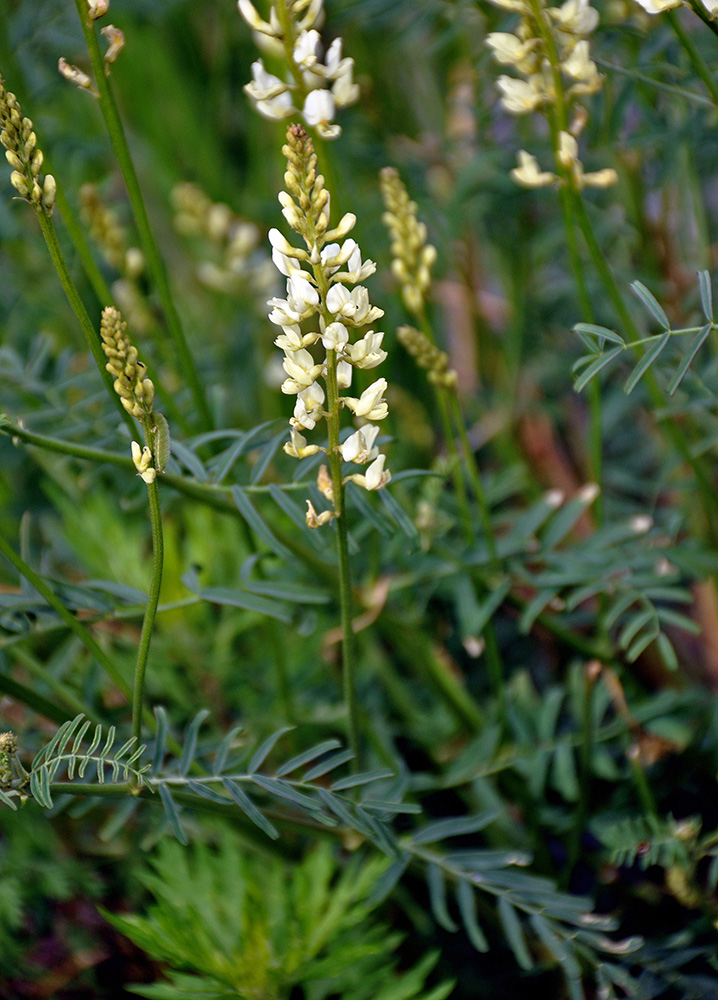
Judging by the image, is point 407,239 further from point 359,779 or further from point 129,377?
point 359,779

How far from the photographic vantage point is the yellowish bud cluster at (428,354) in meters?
0.52

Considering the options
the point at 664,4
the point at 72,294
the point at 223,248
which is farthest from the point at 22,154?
the point at 223,248

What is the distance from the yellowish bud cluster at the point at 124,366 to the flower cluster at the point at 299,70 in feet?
0.55

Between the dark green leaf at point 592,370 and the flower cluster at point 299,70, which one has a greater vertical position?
the flower cluster at point 299,70

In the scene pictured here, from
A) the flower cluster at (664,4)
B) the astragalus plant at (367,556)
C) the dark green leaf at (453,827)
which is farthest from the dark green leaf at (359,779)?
the flower cluster at (664,4)

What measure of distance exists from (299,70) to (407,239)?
117 mm

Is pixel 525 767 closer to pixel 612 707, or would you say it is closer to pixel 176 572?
pixel 612 707

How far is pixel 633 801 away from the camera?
27.4 inches

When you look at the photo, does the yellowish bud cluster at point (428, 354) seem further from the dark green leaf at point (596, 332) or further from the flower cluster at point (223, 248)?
the flower cluster at point (223, 248)

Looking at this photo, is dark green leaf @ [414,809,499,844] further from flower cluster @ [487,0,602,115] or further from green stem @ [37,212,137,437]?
flower cluster @ [487,0,602,115]

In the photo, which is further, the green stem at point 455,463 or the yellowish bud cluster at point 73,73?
the green stem at point 455,463

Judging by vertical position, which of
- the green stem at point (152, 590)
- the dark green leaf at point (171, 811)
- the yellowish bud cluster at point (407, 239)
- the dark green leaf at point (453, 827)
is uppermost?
the yellowish bud cluster at point (407, 239)

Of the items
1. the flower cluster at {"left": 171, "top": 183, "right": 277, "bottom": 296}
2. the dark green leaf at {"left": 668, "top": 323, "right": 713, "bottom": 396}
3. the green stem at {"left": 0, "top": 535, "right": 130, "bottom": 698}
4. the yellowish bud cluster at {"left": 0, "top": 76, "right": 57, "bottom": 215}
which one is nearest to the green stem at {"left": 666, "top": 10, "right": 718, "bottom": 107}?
the dark green leaf at {"left": 668, "top": 323, "right": 713, "bottom": 396}

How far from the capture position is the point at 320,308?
1.27 ft
